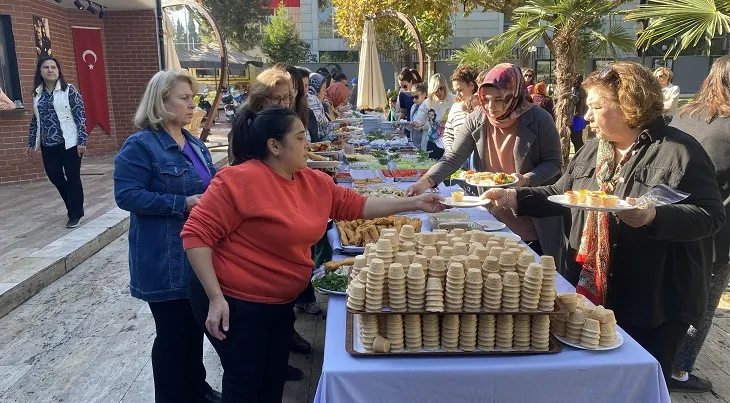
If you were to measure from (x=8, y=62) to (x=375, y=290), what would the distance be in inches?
370

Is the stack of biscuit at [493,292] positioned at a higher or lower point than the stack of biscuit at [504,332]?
higher

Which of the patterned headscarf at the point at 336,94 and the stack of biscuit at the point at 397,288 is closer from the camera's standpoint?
the stack of biscuit at the point at 397,288

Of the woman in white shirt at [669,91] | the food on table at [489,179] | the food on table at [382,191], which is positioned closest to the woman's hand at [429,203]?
the food on table at [489,179]

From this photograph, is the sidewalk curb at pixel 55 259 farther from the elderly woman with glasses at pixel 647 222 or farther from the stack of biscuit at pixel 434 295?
the elderly woman with glasses at pixel 647 222

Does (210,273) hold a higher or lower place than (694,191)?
lower

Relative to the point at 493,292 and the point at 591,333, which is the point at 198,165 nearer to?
the point at 493,292

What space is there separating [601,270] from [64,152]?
6.20 meters

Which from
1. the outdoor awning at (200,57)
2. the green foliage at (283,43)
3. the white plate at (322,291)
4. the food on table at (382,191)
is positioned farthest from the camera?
the green foliage at (283,43)

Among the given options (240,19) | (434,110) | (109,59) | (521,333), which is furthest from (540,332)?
(240,19)

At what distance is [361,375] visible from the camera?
5.56 feet

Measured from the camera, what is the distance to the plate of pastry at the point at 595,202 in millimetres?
2006

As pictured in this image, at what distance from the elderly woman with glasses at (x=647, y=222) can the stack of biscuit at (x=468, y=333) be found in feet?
2.59

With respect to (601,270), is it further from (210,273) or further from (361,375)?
(210,273)

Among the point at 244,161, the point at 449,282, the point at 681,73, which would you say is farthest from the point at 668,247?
the point at 681,73
